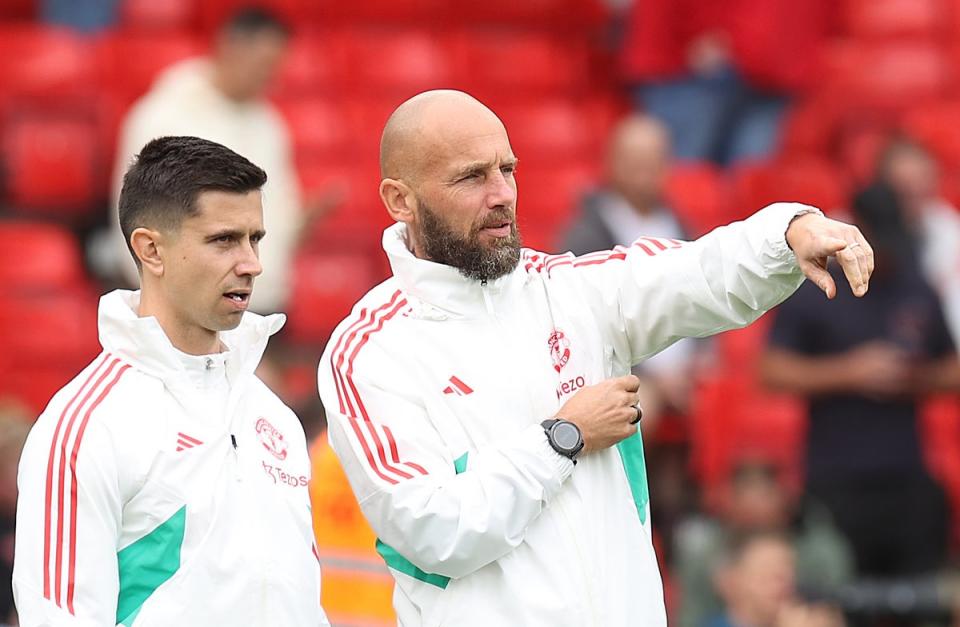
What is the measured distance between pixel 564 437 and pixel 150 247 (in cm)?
91

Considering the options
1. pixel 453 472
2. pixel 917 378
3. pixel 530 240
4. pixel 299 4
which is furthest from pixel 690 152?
pixel 453 472

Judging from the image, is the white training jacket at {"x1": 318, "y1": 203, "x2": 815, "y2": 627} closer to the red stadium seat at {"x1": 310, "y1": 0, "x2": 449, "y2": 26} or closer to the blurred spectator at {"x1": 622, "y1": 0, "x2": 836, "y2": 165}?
the blurred spectator at {"x1": 622, "y1": 0, "x2": 836, "y2": 165}

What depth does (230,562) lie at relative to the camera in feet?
12.6

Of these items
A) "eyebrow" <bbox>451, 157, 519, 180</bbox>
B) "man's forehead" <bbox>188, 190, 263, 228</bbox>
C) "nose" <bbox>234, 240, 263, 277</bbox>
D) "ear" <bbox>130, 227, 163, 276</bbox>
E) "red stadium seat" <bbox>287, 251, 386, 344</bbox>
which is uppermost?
"red stadium seat" <bbox>287, 251, 386, 344</bbox>

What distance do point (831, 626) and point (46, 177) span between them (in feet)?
14.3

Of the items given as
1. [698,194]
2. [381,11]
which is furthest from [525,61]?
[698,194]

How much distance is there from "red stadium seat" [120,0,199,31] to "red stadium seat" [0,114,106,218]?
46.0 inches

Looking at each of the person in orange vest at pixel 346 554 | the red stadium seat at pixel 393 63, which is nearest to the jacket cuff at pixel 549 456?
the person in orange vest at pixel 346 554

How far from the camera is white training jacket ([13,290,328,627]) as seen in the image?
367cm

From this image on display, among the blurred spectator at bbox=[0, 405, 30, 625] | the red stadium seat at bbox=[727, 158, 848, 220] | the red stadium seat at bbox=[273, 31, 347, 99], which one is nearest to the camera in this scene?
the blurred spectator at bbox=[0, 405, 30, 625]

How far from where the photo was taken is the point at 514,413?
13.4 feet

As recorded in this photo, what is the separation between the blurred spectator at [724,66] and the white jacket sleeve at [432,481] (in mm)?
7067

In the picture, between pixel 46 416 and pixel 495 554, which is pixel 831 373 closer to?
pixel 495 554

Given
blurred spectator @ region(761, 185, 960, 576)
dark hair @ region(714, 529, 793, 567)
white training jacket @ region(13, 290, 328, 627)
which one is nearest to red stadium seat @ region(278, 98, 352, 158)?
blurred spectator @ region(761, 185, 960, 576)
